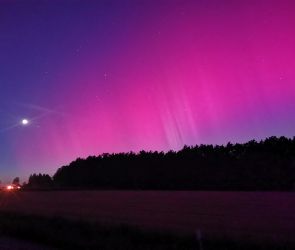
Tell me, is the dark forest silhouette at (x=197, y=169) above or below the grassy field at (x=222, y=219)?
above

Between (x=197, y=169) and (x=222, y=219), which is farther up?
(x=197, y=169)

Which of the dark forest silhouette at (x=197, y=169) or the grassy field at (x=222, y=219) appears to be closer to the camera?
the grassy field at (x=222, y=219)

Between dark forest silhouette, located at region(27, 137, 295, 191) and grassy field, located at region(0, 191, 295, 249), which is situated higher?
dark forest silhouette, located at region(27, 137, 295, 191)

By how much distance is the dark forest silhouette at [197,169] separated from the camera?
93.0 metres

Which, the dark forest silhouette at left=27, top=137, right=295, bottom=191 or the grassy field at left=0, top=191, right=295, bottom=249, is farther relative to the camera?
the dark forest silhouette at left=27, top=137, right=295, bottom=191

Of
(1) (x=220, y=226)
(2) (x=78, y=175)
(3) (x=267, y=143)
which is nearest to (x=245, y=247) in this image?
(1) (x=220, y=226)

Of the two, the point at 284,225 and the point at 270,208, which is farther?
the point at 270,208

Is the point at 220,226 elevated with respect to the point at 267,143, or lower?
lower

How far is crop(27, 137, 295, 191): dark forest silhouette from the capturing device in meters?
93.0

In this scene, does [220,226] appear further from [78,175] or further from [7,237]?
[78,175]

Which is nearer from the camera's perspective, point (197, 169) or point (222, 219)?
point (222, 219)

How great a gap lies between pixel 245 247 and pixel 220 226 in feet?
37.3

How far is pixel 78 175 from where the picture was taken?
150m

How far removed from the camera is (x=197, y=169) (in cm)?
11406
